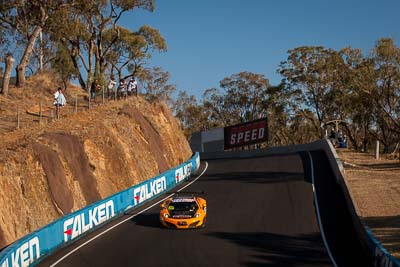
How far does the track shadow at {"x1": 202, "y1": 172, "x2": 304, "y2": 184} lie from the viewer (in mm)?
35500

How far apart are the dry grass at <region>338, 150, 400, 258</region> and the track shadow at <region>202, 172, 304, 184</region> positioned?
3.81 metres

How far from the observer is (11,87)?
4472cm

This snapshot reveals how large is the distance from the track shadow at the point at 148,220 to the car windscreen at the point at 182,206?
101cm

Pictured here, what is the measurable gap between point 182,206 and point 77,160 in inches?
335

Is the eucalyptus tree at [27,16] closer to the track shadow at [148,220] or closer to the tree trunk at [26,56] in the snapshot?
the tree trunk at [26,56]

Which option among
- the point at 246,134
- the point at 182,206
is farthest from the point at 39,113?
the point at 246,134

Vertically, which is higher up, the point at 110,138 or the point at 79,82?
the point at 79,82

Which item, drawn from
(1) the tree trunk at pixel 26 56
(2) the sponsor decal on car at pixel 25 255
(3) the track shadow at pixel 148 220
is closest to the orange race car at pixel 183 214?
(3) the track shadow at pixel 148 220

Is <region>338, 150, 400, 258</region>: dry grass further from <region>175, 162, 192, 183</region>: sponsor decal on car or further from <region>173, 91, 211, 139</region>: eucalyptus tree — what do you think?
<region>173, 91, 211, 139</region>: eucalyptus tree

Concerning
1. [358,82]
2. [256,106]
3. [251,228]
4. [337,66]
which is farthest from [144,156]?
[256,106]

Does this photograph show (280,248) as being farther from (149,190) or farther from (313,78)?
(313,78)

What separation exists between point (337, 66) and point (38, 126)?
5012 cm

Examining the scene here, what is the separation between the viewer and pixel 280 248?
63.1 feet

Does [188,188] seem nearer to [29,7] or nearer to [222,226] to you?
[222,226]
